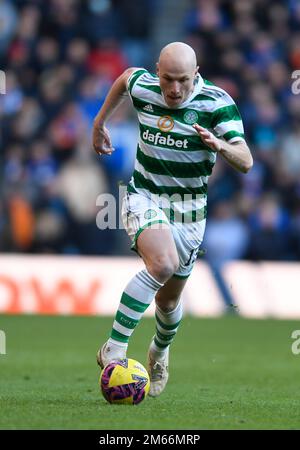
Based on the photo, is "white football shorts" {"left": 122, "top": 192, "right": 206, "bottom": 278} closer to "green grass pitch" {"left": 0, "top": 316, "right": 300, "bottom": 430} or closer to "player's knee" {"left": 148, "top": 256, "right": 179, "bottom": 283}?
"player's knee" {"left": 148, "top": 256, "right": 179, "bottom": 283}

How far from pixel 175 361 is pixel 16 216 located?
6524 millimetres

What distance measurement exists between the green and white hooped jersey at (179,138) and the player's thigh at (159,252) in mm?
403

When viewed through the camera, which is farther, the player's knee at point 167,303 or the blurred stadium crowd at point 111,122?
the blurred stadium crowd at point 111,122

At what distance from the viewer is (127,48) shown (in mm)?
18719

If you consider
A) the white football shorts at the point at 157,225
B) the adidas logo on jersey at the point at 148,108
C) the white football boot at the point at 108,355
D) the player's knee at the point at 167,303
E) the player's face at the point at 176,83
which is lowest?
the white football boot at the point at 108,355

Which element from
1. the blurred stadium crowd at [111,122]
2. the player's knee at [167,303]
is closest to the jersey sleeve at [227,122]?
the player's knee at [167,303]

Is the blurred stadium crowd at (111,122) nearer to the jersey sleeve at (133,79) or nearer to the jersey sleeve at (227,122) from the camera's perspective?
the jersey sleeve at (133,79)

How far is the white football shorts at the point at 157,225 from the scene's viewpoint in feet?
23.7

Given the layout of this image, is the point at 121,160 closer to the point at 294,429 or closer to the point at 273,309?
the point at 273,309

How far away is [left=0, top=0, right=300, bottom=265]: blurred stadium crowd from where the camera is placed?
643 inches

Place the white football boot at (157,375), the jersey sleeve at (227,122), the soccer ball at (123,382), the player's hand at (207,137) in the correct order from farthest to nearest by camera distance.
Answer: the white football boot at (157,375), the jersey sleeve at (227,122), the soccer ball at (123,382), the player's hand at (207,137)

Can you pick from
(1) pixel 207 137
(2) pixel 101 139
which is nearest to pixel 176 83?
(1) pixel 207 137

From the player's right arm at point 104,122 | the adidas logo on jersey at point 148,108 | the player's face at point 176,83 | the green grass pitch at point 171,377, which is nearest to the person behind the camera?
the green grass pitch at point 171,377
